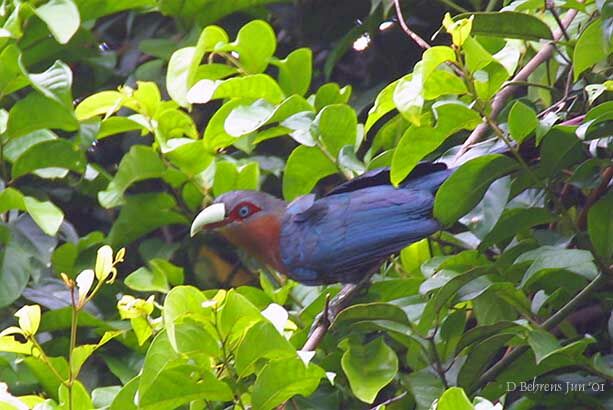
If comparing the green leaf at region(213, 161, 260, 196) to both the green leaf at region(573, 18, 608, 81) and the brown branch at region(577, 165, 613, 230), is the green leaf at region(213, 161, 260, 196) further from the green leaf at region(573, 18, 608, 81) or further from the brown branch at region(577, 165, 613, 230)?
the green leaf at region(573, 18, 608, 81)

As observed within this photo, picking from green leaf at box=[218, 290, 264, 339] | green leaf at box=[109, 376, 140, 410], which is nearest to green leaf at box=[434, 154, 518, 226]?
green leaf at box=[218, 290, 264, 339]

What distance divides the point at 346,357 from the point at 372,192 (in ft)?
2.46

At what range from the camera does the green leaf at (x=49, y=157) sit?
10.9 ft

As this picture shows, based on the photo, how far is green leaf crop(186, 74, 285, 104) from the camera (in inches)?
115

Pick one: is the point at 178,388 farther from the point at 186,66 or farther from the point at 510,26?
the point at 510,26

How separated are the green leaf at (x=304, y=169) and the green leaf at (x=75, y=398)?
1.01 meters

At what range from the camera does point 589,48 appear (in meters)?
2.55

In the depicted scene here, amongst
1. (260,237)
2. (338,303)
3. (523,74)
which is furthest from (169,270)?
(523,74)

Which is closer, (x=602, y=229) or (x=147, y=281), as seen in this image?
(x=602, y=229)

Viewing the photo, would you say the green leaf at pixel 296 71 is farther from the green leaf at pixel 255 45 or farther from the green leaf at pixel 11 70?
the green leaf at pixel 11 70

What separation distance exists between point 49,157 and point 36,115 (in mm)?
176

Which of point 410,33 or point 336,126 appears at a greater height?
point 410,33

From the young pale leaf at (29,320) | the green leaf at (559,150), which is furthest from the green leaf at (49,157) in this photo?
the green leaf at (559,150)

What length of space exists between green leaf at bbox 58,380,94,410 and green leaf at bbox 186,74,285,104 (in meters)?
0.87
